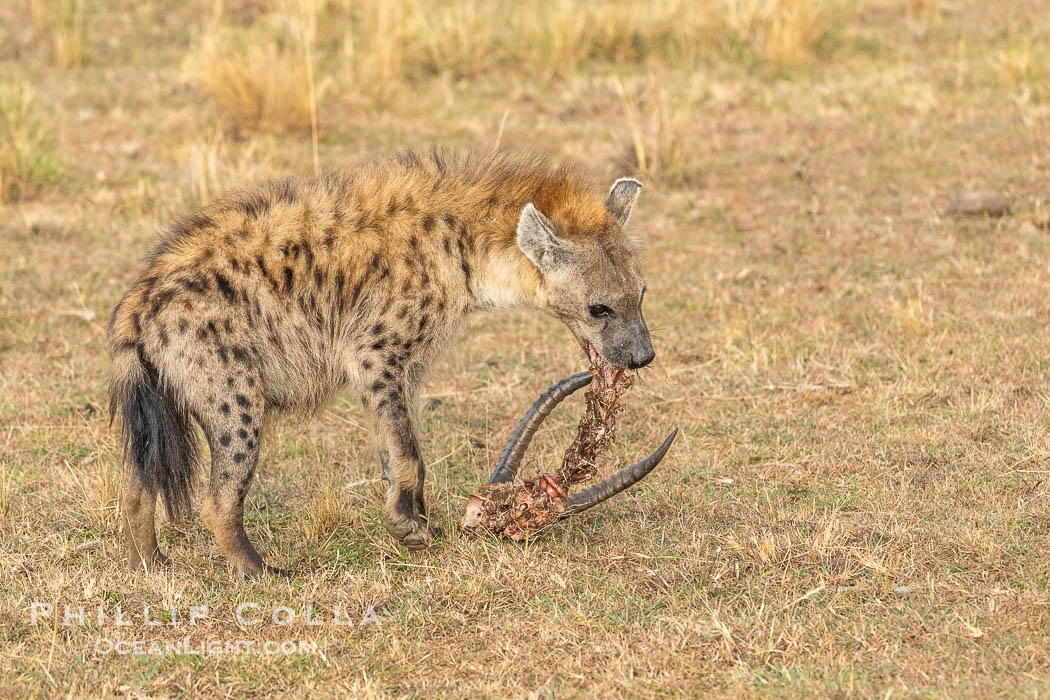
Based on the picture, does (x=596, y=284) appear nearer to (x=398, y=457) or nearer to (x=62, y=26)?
(x=398, y=457)

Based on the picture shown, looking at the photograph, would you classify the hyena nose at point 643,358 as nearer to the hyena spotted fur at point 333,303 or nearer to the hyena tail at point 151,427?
the hyena spotted fur at point 333,303

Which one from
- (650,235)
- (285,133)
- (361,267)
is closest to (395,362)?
(361,267)

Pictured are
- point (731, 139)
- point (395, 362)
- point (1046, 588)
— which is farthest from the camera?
point (731, 139)

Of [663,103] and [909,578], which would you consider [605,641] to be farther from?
[663,103]

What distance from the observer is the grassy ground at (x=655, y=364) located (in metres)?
4.11

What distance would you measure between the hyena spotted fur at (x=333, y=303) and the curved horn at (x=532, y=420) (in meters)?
0.17

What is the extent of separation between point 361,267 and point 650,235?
3.69 meters

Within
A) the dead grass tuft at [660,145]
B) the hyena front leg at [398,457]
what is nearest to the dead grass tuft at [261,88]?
the dead grass tuft at [660,145]

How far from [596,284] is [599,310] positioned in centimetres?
10

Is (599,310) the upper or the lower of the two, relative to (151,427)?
upper

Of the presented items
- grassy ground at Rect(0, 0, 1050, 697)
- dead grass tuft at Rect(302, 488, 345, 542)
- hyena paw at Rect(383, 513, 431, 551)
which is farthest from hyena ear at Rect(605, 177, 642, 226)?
dead grass tuft at Rect(302, 488, 345, 542)

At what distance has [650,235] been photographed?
820cm

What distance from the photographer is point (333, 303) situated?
15.7 ft

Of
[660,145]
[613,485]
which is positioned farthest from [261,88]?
[613,485]
